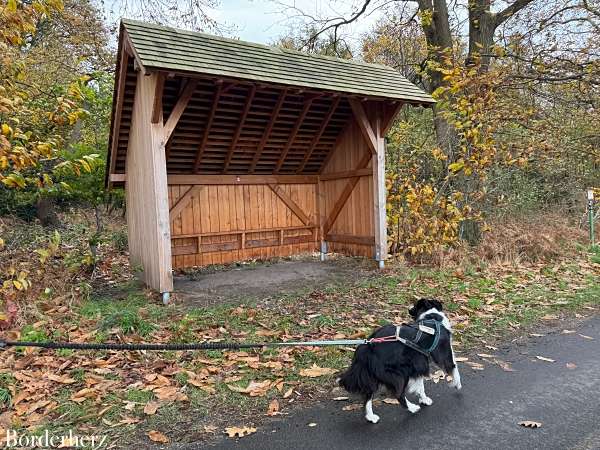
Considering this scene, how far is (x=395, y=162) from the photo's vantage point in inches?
376

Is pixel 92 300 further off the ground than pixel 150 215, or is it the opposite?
pixel 150 215

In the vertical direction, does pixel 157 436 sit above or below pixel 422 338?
below

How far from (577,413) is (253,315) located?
3.42 metres

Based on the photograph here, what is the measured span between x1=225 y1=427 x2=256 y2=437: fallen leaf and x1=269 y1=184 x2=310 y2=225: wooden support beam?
7.09 m

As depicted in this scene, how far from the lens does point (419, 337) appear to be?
2957 millimetres

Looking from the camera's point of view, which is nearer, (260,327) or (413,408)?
(413,408)

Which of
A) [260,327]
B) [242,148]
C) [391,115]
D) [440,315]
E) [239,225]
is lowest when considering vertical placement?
[260,327]

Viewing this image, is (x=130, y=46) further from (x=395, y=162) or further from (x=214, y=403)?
(x=395, y=162)

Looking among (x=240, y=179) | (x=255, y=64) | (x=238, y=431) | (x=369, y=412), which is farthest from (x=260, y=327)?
(x=240, y=179)

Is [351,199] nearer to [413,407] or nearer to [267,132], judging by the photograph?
[267,132]

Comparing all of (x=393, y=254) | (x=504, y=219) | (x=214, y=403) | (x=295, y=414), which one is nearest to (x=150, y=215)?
(x=214, y=403)

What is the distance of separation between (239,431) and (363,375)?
2.96 feet

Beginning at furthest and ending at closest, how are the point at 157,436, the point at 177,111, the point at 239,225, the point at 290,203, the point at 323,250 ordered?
the point at 290,203, the point at 323,250, the point at 239,225, the point at 177,111, the point at 157,436

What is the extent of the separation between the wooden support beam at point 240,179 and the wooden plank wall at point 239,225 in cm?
13
